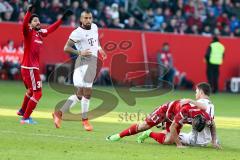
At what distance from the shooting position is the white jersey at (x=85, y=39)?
1684 cm

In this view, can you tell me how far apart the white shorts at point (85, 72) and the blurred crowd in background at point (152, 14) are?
48.6ft

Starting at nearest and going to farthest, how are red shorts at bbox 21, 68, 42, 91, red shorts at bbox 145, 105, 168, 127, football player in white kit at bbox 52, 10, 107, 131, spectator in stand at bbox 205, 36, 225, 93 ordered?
red shorts at bbox 145, 105, 168, 127, football player in white kit at bbox 52, 10, 107, 131, red shorts at bbox 21, 68, 42, 91, spectator in stand at bbox 205, 36, 225, 93

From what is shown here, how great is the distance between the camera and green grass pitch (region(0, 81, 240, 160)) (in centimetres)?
1275

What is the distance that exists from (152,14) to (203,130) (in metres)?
21.5

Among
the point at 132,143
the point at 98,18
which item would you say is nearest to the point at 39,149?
the point at 132,143

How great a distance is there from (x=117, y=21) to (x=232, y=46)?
5.04 m

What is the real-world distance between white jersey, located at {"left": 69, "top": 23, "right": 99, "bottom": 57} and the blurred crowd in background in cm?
1501

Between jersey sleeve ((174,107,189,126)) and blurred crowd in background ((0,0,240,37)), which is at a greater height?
jersey sleeve ((174,107,189,126))

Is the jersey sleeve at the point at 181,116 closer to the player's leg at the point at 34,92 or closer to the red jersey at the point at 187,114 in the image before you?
the red jersey at the point at 187,114

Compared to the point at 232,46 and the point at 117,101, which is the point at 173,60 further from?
the point at 117,101

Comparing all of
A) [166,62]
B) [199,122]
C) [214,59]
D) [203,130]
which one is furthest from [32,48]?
Answer: [166,62]

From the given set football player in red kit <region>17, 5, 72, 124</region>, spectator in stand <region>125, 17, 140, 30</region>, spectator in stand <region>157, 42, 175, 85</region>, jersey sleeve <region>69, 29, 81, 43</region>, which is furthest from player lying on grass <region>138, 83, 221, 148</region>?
spectator in stand <region>125, 17, 140, 30</region>

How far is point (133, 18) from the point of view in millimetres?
34375

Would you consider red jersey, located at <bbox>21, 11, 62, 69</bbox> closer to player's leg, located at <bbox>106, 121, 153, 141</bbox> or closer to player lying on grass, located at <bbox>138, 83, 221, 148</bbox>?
player's leg, located at <bbox>106, 121, 153, 141</bbox>
